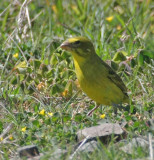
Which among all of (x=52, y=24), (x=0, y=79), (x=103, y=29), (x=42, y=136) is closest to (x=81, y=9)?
(x=52, y=24)

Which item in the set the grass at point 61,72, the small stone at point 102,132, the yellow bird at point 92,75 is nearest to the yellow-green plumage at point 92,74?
the yellow bird at point 92,75

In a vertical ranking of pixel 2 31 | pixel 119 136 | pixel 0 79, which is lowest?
pixel 119 136

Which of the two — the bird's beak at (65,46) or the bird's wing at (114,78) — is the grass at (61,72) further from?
the bird's beak at (65,46)

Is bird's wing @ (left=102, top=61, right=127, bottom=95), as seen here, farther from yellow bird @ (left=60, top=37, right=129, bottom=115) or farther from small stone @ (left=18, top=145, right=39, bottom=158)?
small stone @ (left=18, top=145, right=39, bottom=158)

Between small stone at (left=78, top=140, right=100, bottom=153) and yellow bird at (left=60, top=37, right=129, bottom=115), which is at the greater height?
yellow bird at (left=60, top=37, right=129, bottom=115)

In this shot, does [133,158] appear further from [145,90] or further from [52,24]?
[52,24]

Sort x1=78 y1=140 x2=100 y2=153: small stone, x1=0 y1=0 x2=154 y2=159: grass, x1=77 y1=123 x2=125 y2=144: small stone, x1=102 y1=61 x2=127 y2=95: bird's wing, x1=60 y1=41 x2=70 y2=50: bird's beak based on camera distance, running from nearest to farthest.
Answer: x1=78 y1=140 x2=100 y2=153: small stone, x1=77 y1=123 x2=125 y2=144: small stone, x1=0 y1=0 x2=154 y2=159: grass, x1=60 y1=41 x2=70 y2=50: bird's beak, x1=102 y1=61 x2=127 y2=95: bird's wing

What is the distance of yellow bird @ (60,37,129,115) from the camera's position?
4480 millimetres

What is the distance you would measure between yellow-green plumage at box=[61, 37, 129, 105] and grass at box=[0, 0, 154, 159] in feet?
0.59

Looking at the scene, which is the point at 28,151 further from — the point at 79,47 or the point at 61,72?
the point at 61,72

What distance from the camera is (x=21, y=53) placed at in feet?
18.9

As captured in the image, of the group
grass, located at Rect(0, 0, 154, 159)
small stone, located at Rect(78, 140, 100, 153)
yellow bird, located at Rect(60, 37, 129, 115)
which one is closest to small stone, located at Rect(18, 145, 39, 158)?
grass, located at Rect(0, 0, 154, 159)

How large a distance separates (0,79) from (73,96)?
0.85m

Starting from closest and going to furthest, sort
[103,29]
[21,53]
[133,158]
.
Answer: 1. [133,158]
2. [21,53]
3. [103,29]
